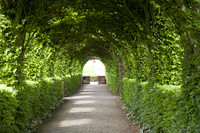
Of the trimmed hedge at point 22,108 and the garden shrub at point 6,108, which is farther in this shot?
the trimmed hedge at point 22,108

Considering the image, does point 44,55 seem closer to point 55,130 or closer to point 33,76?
point 33,76

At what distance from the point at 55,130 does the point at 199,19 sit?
5315 mm

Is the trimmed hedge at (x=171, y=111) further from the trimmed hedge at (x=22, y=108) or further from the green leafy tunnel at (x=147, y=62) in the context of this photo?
the trimmed hedge at (x=22, y=108)

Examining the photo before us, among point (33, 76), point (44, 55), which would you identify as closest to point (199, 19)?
point (33, 76)

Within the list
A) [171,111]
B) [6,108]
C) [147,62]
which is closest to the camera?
[171,111]

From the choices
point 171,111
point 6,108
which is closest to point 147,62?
point 171,111

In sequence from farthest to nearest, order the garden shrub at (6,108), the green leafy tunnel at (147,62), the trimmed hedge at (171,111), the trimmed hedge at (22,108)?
the trimmed hedge at (22,108), the garden shrub at (6,108), the green leafy tunnel at (147,62), the trimmed hedge at (171,111)

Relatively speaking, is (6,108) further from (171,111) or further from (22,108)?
(171,111)

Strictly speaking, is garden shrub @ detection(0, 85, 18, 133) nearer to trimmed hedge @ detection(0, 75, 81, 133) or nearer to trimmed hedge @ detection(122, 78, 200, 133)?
trimmed hedge @ detection(0, 75, 81, 133)

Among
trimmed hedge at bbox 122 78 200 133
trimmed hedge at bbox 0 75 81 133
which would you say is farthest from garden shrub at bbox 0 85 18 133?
trimmed hedge at bbox 122 78 200 133

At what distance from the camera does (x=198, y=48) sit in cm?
381

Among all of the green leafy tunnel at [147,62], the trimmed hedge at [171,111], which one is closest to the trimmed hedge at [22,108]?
the green leafy tunnel at [147,62]

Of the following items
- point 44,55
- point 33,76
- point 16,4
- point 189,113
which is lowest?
point 189,113

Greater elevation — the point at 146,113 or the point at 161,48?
the point at 161,48
